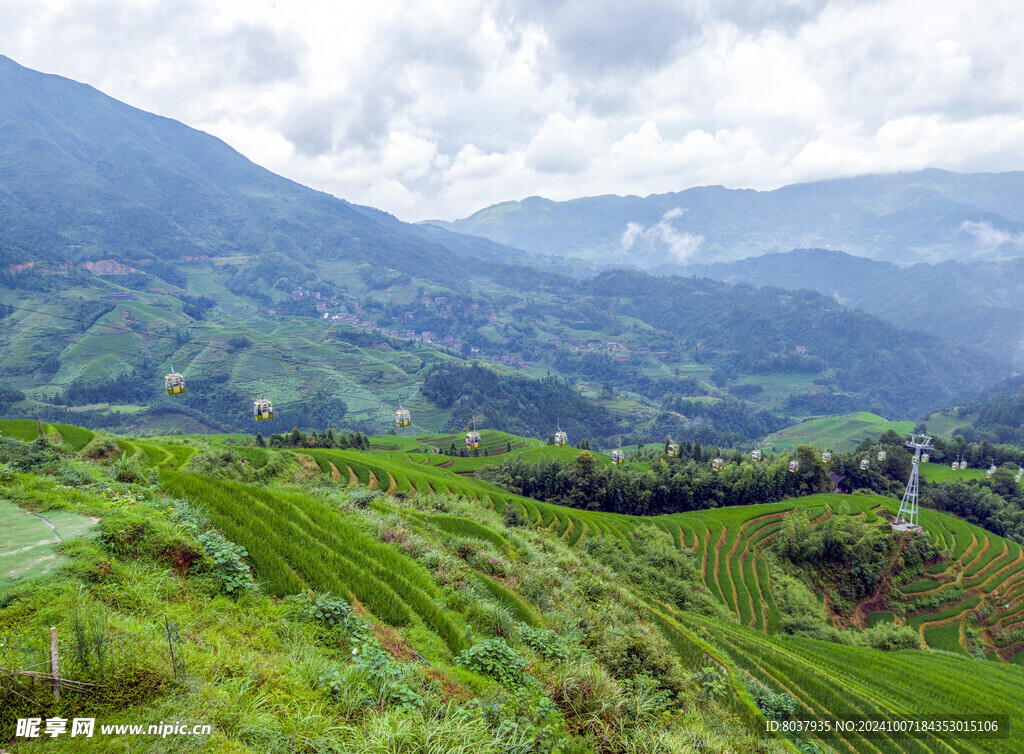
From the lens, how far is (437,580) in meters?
10.6

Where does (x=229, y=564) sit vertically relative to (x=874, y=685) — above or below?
above

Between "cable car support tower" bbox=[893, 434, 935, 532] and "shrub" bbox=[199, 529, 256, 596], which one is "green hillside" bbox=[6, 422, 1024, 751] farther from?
"cable car support tower" bbox=[893, 434, 935, 532]

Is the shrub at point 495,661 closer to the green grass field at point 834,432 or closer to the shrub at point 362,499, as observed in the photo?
the shrub at point 362,499

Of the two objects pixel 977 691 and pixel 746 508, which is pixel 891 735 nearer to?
pixel 977 691

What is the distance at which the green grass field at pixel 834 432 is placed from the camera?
153 meters

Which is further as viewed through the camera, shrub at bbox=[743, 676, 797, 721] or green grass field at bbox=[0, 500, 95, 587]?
shrub at bbox=[743, 676, 797, 721]

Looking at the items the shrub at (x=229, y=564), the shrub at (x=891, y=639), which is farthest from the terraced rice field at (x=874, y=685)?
the shrub at (x=229, y=564)

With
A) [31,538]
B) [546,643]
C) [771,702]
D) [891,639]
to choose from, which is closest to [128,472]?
[31,538]

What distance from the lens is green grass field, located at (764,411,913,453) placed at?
153m

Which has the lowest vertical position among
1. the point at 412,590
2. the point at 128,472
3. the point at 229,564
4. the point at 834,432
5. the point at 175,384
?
the point at 834,432

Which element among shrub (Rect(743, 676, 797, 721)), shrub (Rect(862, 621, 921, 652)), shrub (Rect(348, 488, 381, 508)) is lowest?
shrub (Rect(862, 621, 921, 652))

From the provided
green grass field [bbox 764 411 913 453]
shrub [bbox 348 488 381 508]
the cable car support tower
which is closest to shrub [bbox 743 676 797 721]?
shrub [bbox 348 488 381 508]

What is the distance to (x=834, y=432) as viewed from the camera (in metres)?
168

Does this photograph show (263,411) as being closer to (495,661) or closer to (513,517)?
(513,517)
